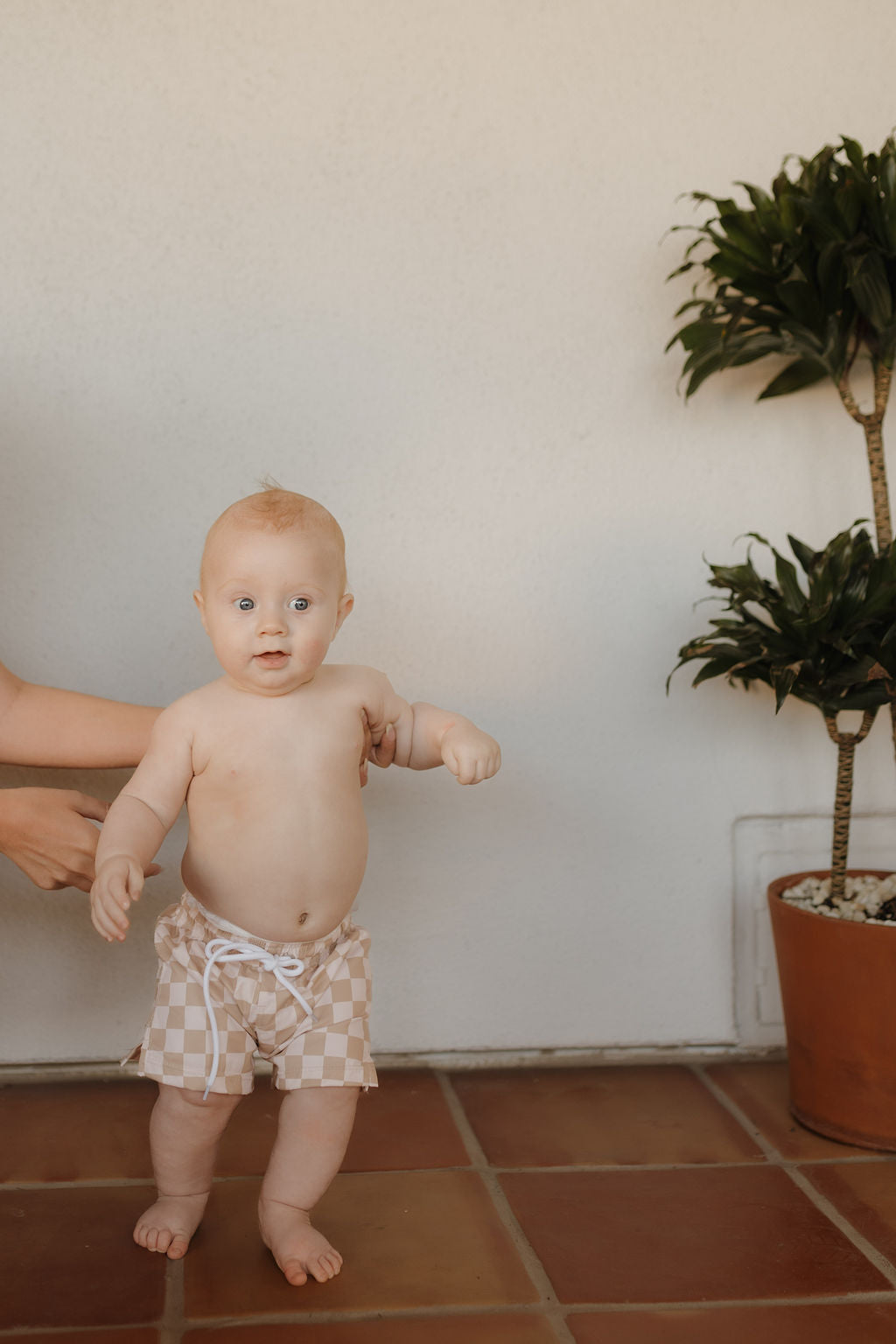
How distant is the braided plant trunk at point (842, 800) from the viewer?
71.3 inches

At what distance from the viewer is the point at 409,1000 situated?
2.01 metres

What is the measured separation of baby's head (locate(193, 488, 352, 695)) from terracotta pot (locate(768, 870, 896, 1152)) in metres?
0.87

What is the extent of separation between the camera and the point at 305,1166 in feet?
4.58

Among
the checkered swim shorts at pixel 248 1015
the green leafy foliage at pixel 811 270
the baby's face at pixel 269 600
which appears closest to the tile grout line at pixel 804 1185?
the checkered swim shorts at pixel 248 1015

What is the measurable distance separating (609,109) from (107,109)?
807 millimetres

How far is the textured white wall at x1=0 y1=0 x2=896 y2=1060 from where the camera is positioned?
1.88 m

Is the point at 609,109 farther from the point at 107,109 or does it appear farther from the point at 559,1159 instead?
the point at 559,1159

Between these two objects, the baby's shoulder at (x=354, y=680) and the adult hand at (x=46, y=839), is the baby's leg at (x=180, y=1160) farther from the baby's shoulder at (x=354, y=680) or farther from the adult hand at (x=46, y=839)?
the baby's shoulder at (x=354, y=680)

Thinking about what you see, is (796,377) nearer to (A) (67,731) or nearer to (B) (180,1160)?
(A) (67,731)

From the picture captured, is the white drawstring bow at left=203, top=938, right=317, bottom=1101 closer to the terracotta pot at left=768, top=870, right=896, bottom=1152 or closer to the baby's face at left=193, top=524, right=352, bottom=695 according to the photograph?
the baby's face at left=193, top=524, right=352, bottom=695

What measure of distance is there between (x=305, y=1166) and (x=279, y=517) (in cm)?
76

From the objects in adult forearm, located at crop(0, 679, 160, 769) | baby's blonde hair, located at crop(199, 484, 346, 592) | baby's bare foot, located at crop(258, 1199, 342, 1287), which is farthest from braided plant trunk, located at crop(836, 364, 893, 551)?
baby's bare foot, located at crop(258, 1199, 342, 1287)

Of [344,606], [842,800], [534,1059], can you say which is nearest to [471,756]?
[344,606]

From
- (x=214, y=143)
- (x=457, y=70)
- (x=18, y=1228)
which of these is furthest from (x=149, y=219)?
(x=18, y=1228)
